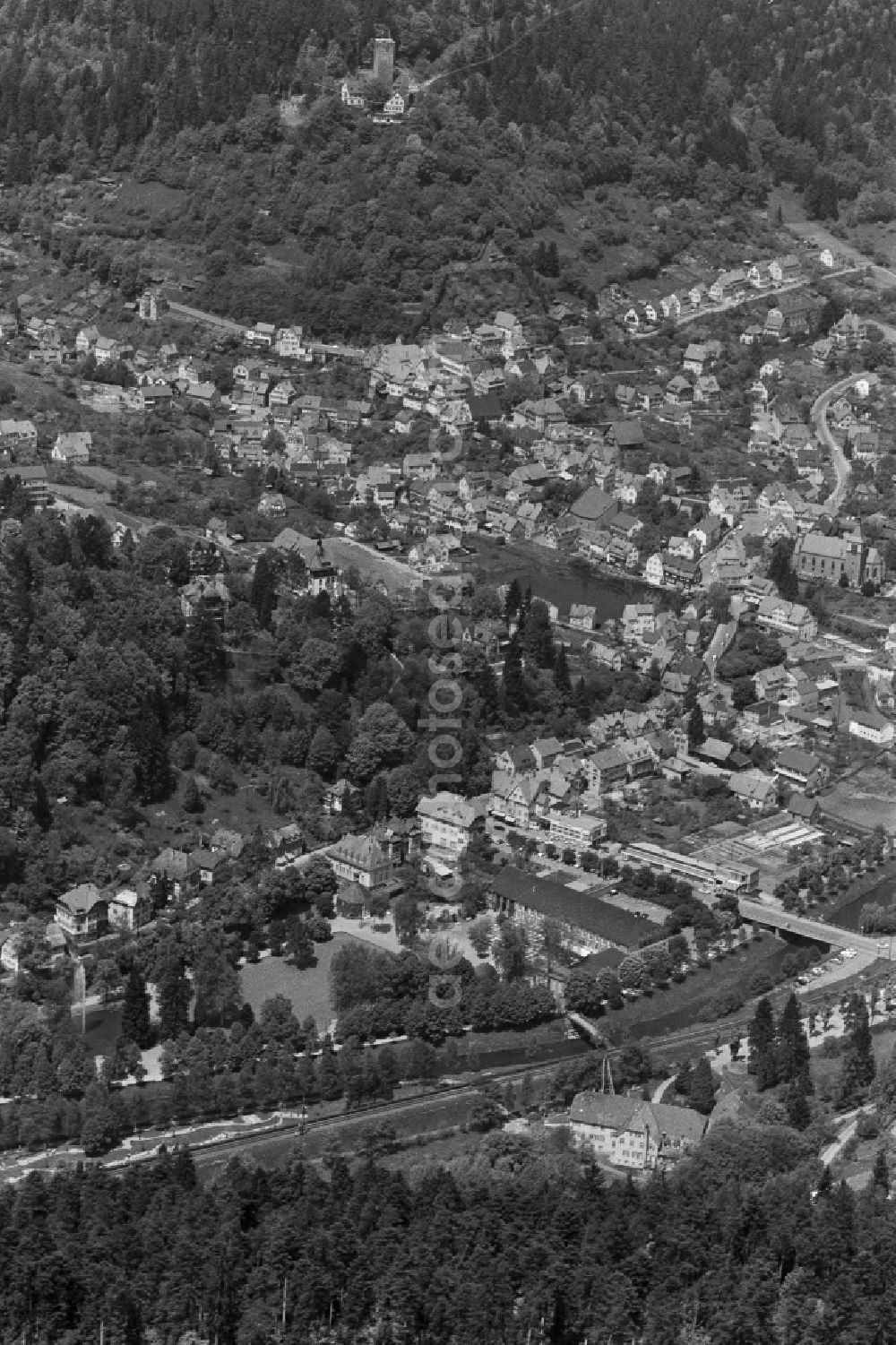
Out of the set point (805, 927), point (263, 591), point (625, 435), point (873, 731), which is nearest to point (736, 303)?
point (625, 435)

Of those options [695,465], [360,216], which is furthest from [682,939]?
[360,216]

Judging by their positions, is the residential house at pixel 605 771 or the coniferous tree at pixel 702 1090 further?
the residential house at pixel 605 771

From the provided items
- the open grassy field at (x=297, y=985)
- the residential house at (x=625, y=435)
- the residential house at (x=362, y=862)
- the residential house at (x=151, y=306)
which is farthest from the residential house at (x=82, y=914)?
the residential house at (x=151, y=306)

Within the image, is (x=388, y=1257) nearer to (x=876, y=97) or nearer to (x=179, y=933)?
(x=179, y=933)

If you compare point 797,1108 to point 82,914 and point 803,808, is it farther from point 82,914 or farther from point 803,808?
point 803,808

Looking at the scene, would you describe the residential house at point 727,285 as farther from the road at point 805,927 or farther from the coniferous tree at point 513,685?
the road at point 805,927

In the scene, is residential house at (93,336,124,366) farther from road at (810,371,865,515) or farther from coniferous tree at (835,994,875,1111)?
coniferous tree at (835,994,875,1111)
